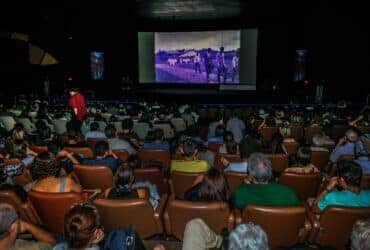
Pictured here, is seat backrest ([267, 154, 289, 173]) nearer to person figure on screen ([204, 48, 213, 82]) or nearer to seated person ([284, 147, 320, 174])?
seated person ([284, 147, 320, 174])

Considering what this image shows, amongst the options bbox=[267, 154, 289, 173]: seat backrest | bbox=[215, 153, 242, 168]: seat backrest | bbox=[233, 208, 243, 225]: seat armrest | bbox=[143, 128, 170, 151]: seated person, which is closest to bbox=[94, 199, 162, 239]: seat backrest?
bbox=[233, 208, 243, 225]: seat armrest

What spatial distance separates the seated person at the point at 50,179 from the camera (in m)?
3.69

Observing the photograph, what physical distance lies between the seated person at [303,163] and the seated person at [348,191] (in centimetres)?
99

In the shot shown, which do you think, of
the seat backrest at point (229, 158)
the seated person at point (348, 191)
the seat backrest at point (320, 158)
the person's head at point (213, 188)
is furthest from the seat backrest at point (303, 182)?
the seat backrest at point (320, 158)

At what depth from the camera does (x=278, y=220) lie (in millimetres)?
2926

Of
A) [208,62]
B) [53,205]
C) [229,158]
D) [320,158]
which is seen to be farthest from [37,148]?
[208,62]

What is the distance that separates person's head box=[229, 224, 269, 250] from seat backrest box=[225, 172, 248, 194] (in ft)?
7.75

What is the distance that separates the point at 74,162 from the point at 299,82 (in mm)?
15429

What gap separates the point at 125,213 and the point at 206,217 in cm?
68

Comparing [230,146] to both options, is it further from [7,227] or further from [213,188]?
[7,227]

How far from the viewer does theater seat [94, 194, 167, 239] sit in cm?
307

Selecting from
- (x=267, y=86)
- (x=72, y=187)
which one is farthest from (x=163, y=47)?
(x=72, y=187)

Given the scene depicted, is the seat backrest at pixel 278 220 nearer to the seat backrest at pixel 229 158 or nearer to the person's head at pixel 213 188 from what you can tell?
the person's head at pixel 213 188

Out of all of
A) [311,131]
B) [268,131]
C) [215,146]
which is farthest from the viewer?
[268,131]
